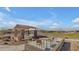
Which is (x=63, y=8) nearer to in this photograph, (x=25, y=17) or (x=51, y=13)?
(x=51, y=13)

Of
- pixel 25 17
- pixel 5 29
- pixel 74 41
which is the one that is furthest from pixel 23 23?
pixel 74 41
